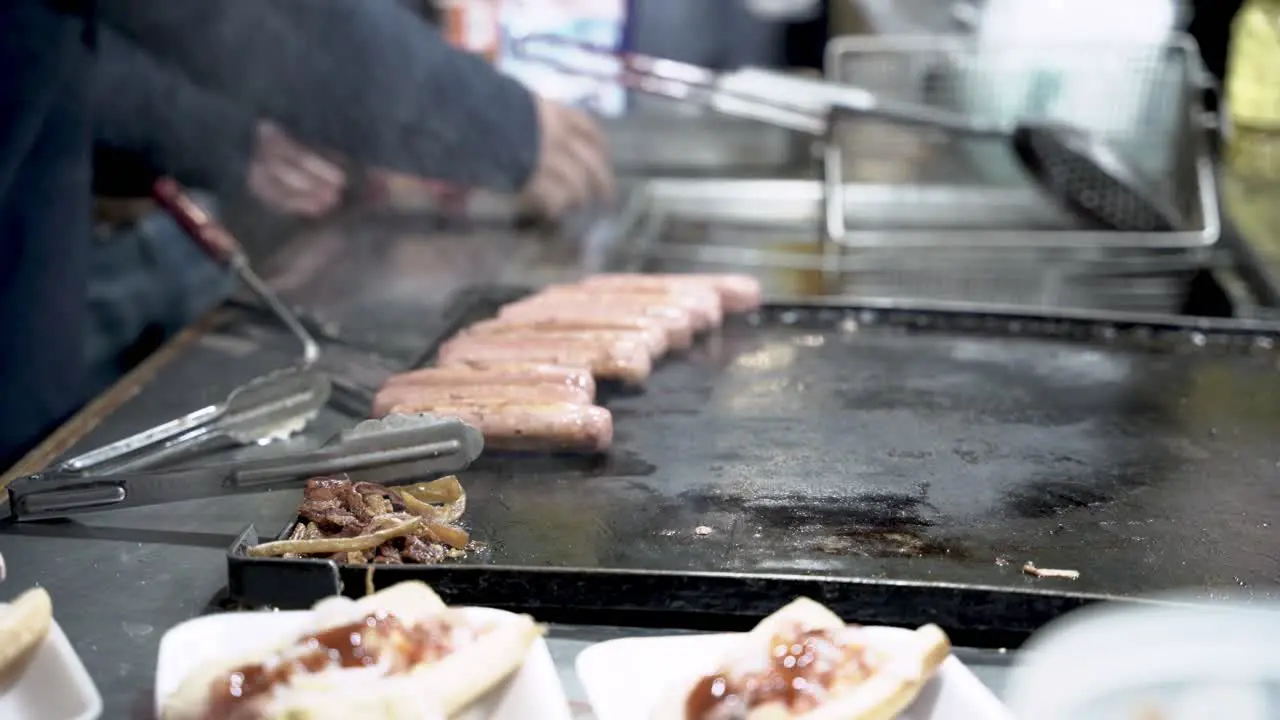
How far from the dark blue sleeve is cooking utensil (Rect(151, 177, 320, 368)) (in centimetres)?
20

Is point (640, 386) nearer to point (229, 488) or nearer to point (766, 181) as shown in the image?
point (229, 488)

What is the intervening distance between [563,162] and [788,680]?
245 centimetres

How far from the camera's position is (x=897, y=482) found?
1.72 m

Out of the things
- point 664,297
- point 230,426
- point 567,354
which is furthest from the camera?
point 664,297

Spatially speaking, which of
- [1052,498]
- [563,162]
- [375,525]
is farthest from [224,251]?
[1052,498]

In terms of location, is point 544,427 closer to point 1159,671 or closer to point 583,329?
point 583,329

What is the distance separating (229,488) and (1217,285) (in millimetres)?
2379

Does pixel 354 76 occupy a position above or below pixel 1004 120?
above

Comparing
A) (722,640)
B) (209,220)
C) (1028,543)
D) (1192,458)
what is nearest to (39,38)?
(209,220)

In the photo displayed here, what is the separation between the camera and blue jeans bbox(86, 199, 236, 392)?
314cm

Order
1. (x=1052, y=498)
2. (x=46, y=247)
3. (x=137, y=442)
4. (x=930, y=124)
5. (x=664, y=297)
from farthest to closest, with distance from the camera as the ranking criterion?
(x=930, y=124) < (x=46, y=247) < (x=664, y=297) < (x=137, y=442) < (x=1052, y=498)

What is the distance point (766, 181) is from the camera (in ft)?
12.7

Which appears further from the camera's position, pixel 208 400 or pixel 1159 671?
pixel 208 400

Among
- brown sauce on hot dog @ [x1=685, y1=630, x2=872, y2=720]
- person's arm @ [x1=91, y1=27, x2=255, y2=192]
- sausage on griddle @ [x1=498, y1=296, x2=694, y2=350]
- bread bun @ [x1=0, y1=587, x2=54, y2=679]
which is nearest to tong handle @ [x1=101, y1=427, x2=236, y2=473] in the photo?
bread bun @ [x1=0, y1=587, x2=54, y2=679]
